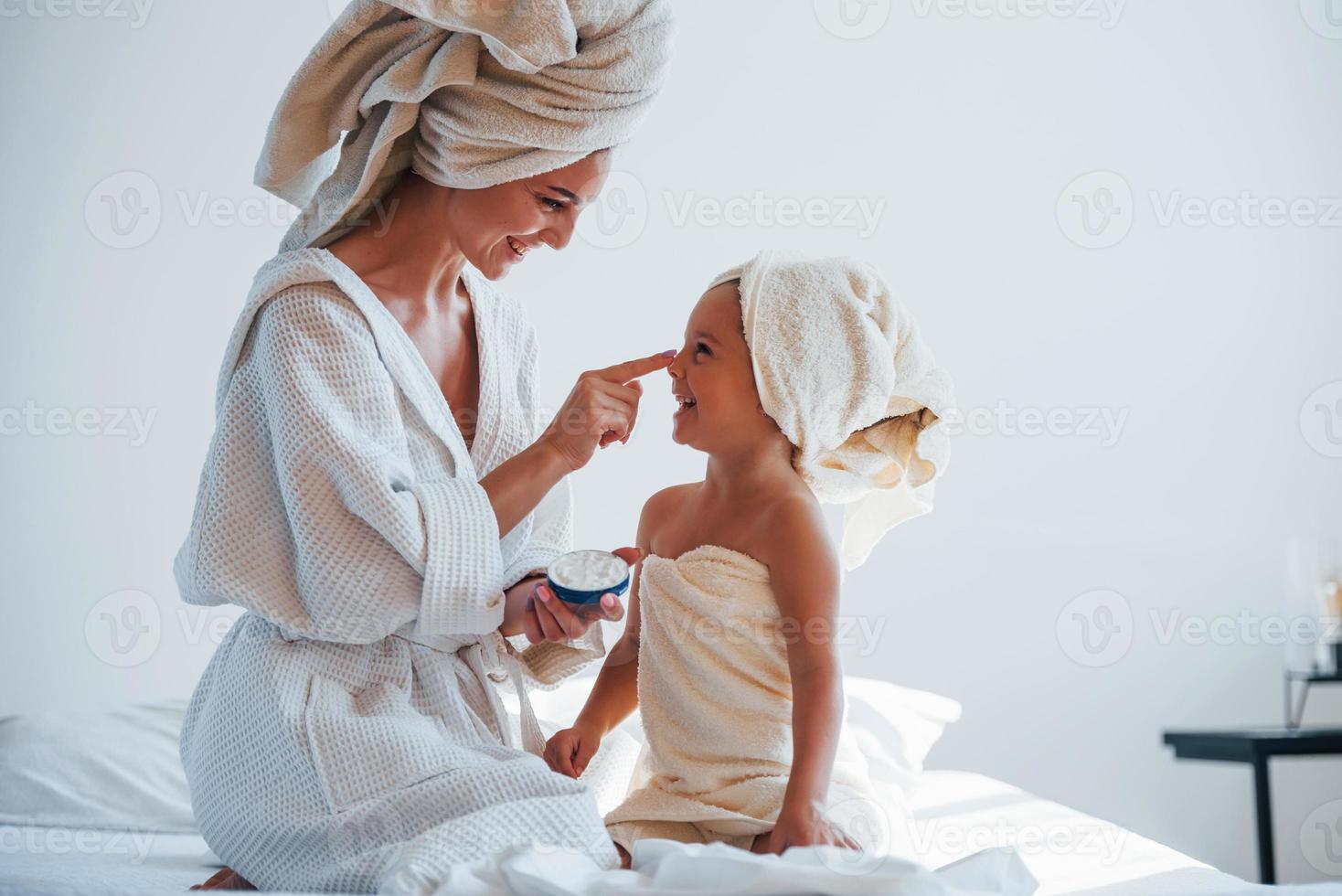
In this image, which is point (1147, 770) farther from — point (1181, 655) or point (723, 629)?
point (723, 629)

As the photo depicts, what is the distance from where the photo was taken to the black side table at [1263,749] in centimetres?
244

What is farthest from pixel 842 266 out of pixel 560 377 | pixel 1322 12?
pixel 1322 12

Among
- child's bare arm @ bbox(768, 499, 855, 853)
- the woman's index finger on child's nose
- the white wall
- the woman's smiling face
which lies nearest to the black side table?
the white wall

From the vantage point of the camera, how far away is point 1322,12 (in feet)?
10.00

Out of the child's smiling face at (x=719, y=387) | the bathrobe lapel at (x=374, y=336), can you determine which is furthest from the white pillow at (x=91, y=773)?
the child's smiling face at (x=719, y=387)

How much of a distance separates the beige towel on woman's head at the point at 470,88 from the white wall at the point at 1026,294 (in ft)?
3.91

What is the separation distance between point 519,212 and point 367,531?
0.44 m

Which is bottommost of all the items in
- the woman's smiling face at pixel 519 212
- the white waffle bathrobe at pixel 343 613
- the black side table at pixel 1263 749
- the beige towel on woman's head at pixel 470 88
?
the black side table at pixel 1263 749

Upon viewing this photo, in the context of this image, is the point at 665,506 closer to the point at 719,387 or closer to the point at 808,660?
the point at 719,387

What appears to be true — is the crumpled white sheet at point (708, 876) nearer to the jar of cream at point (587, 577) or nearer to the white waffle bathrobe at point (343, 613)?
the white waffle bathrobe at point (343, 613)

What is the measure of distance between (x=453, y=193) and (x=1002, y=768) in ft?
6.68

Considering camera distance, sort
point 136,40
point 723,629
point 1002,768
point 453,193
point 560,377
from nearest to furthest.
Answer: point 723,629 → point 453,193 → point 136,40 → point 560,377 → point 1002,768

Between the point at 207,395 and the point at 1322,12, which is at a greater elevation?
the point at 1322,12

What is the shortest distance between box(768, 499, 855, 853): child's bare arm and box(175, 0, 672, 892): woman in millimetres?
179
